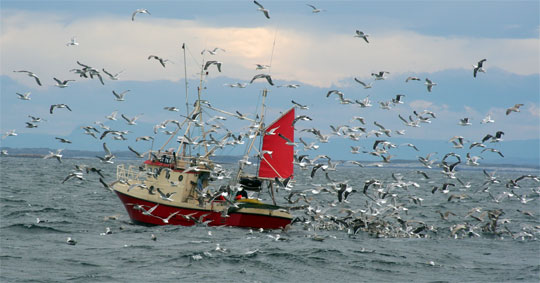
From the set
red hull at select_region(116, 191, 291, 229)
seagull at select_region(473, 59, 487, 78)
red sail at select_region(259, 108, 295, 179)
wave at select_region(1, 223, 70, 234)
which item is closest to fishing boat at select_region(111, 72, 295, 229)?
red hull at select_region(116, 191, 291, 229)

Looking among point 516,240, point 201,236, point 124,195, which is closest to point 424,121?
point 516,240

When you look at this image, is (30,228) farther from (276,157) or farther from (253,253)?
(276,157)

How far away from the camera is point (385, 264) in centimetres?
2711

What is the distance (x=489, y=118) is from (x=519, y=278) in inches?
330

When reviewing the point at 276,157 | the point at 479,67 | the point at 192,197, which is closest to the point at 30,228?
the point at 192,197

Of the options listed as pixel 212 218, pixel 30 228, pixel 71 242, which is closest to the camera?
pixel 71 242

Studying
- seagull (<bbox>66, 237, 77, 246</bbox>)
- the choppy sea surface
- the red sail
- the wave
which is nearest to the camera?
the choppy sea surface

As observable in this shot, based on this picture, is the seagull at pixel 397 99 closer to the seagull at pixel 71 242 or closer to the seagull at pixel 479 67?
the seagull at pixel 479 67

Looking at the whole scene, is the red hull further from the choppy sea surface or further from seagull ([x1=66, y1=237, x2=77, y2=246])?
seagull ([x1=66, y1=237, x2=77, y2=246])

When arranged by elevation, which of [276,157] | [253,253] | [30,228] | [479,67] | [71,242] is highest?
[479,67]

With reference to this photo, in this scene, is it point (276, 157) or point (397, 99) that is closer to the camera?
point (397, 99)

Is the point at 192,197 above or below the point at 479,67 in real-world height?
below

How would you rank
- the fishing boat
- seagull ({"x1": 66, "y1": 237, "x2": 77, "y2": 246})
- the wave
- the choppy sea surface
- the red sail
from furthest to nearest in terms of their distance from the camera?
the red sail
the fishing boat
the wave
seagull ({"x1": 66, "y1": 237, "x2": 77, "y2": 246})
the choppy sea surface

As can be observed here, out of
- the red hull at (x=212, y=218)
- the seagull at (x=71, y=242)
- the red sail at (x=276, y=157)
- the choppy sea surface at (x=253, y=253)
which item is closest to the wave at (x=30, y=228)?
the choppy sea surface at (x=253, y=253)
